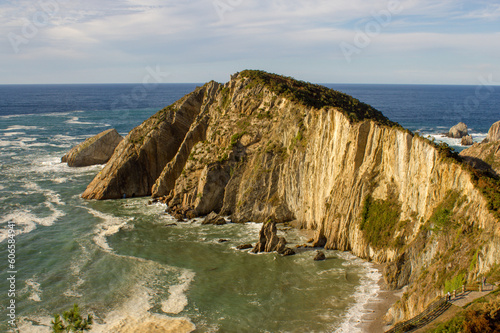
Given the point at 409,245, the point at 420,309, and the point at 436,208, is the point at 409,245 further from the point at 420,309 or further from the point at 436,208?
the point at 420,309

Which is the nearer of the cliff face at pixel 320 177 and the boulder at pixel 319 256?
the cliff face at pixel 320 177

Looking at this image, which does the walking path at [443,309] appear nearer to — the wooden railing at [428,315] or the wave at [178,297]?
the wooden railing at [428,315]

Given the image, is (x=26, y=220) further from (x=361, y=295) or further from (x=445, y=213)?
(x=445, y=213)

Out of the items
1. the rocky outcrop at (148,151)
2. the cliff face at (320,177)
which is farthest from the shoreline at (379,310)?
the rocky outcrop at (148,151)

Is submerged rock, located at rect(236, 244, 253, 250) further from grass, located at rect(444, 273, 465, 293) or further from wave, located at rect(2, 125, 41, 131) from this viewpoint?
wave, located at rect(2, 125, 41, 131)

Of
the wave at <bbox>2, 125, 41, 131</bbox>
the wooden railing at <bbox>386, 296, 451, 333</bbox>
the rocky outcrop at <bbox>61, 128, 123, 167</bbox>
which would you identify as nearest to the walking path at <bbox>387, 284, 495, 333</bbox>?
the wooden railing at <bbox>386, 296, 451, 333</bbox>

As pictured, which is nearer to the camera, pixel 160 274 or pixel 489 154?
pixel 160 274

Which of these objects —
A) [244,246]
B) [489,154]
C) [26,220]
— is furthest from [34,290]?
[489,154]

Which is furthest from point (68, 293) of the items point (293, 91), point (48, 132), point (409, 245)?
point (48, 132)
